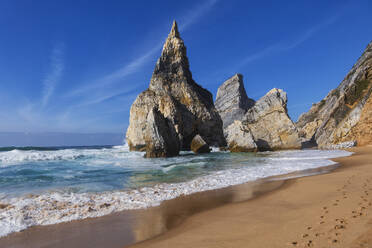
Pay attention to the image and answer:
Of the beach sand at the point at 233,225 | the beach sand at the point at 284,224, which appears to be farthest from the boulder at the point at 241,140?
the beach sand at the point at 284,224

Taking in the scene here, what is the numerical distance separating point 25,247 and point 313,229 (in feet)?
12.9

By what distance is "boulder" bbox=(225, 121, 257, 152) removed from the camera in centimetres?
2420

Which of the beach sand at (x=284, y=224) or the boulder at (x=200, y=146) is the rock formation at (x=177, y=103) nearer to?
the boulder at (x=200, y=146)

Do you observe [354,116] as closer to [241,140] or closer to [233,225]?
[241,140]

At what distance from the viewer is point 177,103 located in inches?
1273

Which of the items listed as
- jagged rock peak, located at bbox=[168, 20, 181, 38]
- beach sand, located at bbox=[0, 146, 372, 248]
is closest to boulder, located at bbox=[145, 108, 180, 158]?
beach sand, located at bbox=[0, 146, 372, 248]

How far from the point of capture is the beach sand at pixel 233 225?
279 centimetres

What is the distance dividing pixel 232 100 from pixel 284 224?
229 ft

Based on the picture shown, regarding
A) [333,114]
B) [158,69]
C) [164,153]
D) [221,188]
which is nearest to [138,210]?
[221,188]

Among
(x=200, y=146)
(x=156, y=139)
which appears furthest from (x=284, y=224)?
(x=200, y=146)

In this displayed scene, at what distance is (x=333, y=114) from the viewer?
28234mm

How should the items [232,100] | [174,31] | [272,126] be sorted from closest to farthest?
1. [272,126]
2. [174,31]
3. [232,100]

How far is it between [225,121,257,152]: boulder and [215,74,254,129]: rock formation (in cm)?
4045

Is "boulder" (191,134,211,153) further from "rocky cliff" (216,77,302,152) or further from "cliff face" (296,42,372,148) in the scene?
"cliff face" (296,42,372,148)
